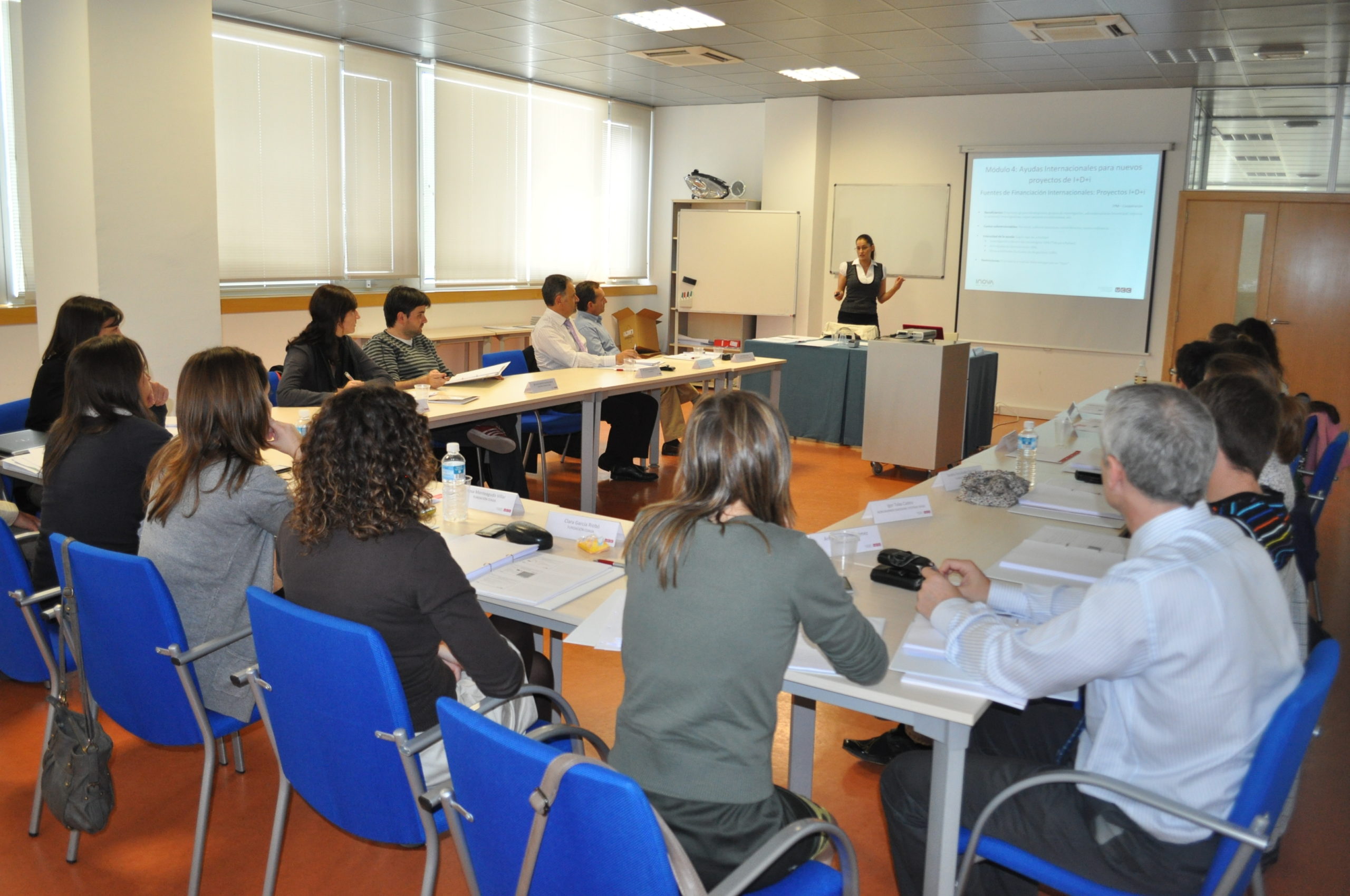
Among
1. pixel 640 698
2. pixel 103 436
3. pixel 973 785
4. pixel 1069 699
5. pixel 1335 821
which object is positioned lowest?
pixel 1335 821

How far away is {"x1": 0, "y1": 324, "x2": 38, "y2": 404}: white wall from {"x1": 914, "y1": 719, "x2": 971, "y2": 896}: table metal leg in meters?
6.08

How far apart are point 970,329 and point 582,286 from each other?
A: 468 centimetres

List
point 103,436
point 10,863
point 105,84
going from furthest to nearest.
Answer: point 105,84 → point 103,436 → point 10,863

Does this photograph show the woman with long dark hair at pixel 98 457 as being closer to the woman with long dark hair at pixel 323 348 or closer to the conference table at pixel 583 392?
the conference table at pixel 583 392

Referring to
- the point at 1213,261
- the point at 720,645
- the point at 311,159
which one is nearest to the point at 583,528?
the point at 720,645

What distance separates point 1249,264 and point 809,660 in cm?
841

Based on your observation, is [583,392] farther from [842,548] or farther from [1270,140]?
[1270,140]

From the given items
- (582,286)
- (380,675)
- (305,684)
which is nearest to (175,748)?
(305,684)

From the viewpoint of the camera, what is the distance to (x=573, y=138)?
10.0m

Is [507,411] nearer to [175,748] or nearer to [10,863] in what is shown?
[175,748]

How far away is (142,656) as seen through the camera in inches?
77.9

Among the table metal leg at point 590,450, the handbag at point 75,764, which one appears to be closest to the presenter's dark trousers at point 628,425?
the table metal leg at point 590,450

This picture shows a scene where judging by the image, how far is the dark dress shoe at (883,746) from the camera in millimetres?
2834

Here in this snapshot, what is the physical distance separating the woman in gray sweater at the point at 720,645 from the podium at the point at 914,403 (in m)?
5.16
